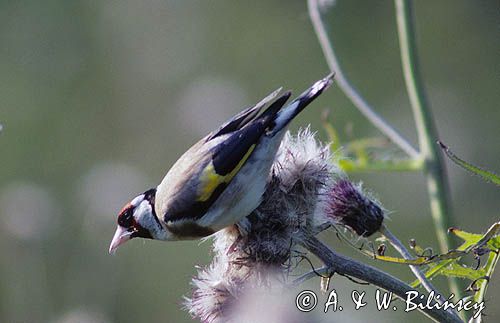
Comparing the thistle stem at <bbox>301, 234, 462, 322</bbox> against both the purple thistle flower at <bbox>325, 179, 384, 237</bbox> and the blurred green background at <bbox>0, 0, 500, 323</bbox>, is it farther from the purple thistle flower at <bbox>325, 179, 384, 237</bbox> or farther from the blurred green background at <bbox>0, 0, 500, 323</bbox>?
the blurred green background at <bbox>0, 0, 500, 323</bbox>

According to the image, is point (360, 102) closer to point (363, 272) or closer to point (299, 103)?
point (299, 103)

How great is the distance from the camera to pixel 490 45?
9.34m

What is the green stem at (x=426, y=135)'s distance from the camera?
12.0ft

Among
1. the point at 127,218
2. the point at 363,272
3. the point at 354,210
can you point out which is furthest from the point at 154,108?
the point at 363,272

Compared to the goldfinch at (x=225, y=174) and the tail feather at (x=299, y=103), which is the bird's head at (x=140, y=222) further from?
the tail feather at (x=299, y=103)

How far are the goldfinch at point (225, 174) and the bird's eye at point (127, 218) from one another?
137 mm

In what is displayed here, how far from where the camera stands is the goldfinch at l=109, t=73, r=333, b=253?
3435 mm

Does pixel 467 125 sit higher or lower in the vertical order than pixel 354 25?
lower

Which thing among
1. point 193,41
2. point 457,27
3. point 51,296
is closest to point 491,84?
point 457,27

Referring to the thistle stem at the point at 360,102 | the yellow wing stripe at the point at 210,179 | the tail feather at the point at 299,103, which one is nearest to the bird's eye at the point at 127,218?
the yellow wing stripe at the point at 210,179

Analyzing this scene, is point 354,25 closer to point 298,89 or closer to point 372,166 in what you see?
point 298,89

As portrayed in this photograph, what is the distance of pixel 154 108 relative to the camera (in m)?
8.84

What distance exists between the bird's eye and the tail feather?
703mm

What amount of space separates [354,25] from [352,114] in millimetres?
1751
